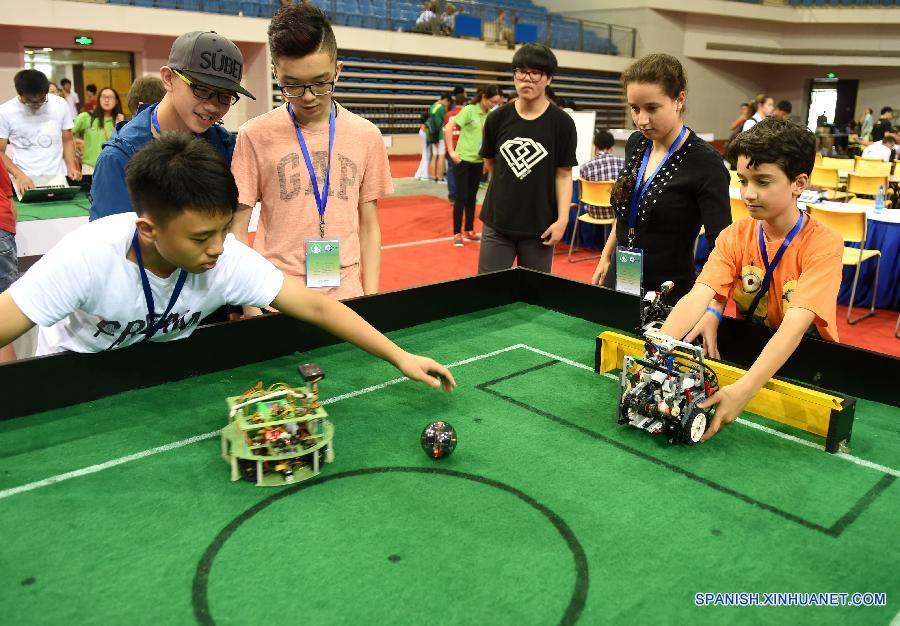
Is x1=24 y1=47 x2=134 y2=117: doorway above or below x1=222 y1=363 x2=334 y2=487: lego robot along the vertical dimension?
above

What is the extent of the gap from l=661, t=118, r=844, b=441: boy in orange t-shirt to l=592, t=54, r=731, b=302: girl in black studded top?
29 cm

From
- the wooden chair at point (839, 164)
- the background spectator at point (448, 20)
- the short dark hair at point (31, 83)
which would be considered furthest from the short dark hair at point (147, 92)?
the background spectator at point (448, 20)

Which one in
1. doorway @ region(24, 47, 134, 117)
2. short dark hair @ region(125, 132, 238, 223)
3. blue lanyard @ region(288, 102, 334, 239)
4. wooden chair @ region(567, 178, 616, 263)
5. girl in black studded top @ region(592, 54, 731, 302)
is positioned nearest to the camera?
short dark hair @ region(125, 132, 238, 223)

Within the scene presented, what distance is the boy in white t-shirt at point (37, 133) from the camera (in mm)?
6203

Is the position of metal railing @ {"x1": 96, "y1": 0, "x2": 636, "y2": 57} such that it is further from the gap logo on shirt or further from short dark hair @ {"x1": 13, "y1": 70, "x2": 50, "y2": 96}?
the gap logo on shirt

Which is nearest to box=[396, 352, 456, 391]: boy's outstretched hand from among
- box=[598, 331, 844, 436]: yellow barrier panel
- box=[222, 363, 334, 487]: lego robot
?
box=[222, 363, 334, 487]: lego robot

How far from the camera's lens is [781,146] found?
6.97ft

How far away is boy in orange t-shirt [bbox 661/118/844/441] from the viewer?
82.3 inches

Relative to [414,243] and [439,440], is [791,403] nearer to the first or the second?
[439,440]

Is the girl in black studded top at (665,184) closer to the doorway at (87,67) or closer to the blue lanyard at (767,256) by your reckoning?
the blue lanyard at (767,256)

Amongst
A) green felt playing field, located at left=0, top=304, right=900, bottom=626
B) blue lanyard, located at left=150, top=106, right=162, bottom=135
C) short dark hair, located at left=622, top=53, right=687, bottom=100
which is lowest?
green felt playing field, located at left=0, top=304, right=900, bottom=626

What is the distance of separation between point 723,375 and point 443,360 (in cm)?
95

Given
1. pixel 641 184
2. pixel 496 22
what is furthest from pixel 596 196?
pixel 496 22

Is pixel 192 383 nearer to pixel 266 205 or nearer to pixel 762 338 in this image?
pixel 266 205
